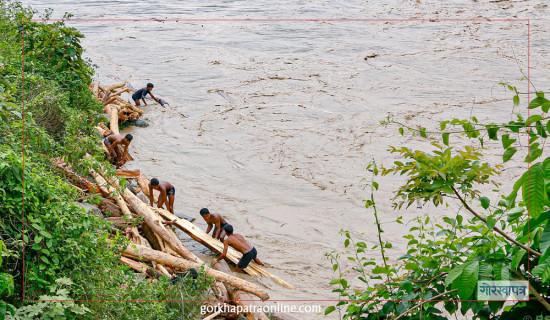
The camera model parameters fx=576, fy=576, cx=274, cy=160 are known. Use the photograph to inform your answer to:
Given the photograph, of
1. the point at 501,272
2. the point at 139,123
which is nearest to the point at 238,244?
the point at 501,272

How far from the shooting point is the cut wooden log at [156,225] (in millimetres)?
8852

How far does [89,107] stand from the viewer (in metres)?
11.5

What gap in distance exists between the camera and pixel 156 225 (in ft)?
30.5

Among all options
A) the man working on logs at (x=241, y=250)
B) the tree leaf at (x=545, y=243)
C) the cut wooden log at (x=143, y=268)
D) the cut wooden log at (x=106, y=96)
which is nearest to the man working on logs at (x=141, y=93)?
the cut wooden log at (x=106, y=96)

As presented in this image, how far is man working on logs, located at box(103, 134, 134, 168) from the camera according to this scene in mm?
12414

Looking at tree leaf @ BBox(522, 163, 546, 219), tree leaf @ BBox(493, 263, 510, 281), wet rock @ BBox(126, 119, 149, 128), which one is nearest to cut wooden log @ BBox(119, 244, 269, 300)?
tree leaf @ BBox(493, 263, 510, 281)

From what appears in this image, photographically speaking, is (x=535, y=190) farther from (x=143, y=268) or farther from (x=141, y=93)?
(x=141, y=93)

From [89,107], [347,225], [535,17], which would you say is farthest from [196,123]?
[535,17]

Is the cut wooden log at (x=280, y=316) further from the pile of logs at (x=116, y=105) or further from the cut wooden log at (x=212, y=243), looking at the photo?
the pile of logs at (x=116, y=105)

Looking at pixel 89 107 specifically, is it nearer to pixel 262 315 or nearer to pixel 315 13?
pixel 262 315

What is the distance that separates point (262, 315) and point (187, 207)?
175 inches

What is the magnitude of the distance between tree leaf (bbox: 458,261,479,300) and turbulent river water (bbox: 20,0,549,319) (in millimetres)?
5091

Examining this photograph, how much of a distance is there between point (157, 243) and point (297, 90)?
9.58 metres

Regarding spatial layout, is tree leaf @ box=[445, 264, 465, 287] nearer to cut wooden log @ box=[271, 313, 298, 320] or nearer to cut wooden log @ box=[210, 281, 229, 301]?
cut wooden log @ box=[271, 313, 298, 320]
